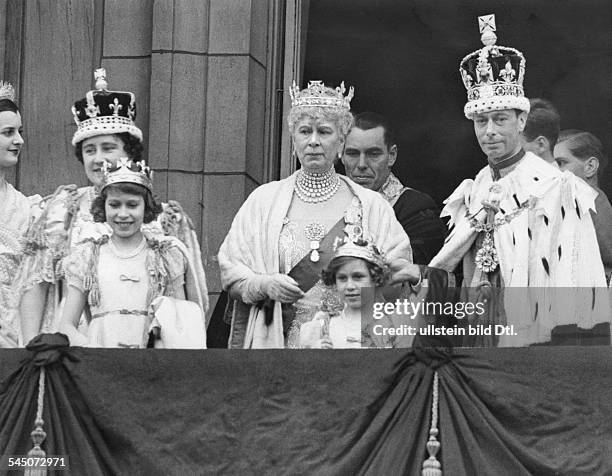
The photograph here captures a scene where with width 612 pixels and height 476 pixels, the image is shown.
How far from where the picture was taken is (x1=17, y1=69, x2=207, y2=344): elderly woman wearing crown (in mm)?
17734

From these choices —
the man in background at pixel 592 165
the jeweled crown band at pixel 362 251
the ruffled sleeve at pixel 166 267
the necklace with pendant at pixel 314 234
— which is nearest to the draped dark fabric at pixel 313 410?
the ruffled sleeve at pixel 166 267

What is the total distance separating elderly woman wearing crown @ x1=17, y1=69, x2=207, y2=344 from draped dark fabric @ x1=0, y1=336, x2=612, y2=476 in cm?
84

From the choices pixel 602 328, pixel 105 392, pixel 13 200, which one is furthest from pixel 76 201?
pixel 602 328

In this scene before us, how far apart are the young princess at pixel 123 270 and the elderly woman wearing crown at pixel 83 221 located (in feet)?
0.35

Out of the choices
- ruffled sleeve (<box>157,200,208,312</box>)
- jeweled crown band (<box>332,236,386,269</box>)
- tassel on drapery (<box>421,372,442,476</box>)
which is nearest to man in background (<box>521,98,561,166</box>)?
jeweled crown band (<box>332,236,386,269</box>)

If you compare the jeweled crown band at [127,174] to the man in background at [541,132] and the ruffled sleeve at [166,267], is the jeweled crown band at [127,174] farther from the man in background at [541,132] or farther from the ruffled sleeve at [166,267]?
the man in background at [541,132]

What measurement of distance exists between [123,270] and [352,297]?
1.13m

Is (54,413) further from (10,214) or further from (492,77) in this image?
(492,77)

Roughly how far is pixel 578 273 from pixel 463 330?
0.97m

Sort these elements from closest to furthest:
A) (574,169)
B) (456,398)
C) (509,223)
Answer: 1. (456,398)
2. (509,223)
3. (574,169)

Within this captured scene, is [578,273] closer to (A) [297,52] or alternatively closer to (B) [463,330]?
(B) [463,330]

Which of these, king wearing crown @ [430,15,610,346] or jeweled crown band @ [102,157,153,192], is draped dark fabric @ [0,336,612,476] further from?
jeweled crown band @ [102,157,153,192]

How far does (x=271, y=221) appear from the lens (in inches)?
714

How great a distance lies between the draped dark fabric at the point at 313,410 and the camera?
1652 centimetres
